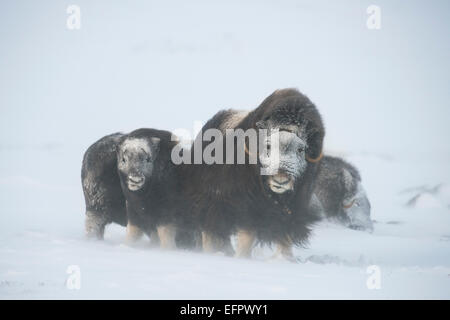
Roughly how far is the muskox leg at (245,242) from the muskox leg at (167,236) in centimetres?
93

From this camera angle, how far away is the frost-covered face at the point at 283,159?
502cm

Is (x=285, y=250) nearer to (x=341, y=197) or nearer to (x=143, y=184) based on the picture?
(x=143, y=184)

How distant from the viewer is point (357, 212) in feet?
26.1

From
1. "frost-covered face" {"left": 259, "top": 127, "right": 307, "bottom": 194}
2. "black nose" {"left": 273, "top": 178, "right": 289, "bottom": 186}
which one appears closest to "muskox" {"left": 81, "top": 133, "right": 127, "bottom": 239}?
"frost-covered face" {"left": 259, "top": 127, "right": 307, "bottom": 194}

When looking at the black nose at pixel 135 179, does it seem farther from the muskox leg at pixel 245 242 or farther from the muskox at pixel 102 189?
the muskox leg at pixel 245 242

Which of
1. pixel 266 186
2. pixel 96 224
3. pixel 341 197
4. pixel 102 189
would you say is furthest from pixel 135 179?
pixel 341 197

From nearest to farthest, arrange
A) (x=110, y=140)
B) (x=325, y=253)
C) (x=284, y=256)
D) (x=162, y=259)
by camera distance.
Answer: (x=162, y=259), (x=284, y=256), (x=325, y=253), (x=110, y=140)

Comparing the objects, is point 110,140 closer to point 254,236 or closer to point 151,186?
point 151,186

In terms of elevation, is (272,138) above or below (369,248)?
above

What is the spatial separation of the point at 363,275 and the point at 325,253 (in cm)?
150

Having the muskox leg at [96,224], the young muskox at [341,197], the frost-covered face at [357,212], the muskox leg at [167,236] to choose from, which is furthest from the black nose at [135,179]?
the frost-covered face at [357,212]

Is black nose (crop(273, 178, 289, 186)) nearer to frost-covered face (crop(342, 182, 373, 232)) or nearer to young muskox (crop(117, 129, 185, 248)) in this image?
young muskox (crop(117, 129, 185, 248))

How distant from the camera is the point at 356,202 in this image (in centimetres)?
799

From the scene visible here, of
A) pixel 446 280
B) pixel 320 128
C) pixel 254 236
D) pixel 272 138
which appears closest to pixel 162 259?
pixel 254 236
